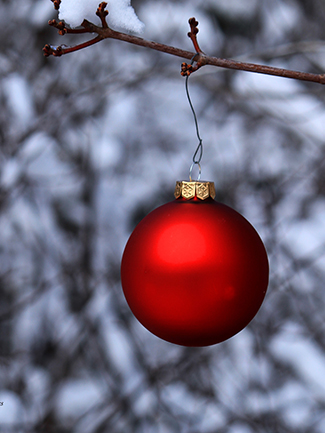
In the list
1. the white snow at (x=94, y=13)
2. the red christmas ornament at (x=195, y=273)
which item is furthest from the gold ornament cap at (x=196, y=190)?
the white snow at (x=94, y=13)

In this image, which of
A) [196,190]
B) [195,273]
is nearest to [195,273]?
[195,273]

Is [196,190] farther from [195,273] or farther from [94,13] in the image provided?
[94,13]

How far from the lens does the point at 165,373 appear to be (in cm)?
118

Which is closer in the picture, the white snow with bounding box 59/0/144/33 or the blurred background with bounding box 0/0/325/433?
the white snow with bounding box 59/0/144/33

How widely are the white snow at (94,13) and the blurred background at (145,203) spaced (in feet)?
1.92

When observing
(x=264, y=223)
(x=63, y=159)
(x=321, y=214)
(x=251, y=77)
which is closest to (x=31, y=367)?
(x=63, y=159)

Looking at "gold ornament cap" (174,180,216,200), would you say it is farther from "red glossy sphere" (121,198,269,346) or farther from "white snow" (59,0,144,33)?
"white snow" (59,0,144,33)

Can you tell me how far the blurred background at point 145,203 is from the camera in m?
1.14

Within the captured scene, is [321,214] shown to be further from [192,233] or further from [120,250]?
[192,233]

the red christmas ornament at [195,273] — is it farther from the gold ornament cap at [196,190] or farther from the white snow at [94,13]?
the white snow at [94,13]

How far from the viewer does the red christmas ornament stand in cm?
49

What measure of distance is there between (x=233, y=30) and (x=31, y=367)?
117 centimetres

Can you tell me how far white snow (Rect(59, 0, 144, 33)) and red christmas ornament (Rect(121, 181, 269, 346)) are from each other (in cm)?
27

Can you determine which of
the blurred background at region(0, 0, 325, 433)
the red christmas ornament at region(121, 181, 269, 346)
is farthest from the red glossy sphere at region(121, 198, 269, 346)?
the blurred background at region(0, 0, 325, 433)
